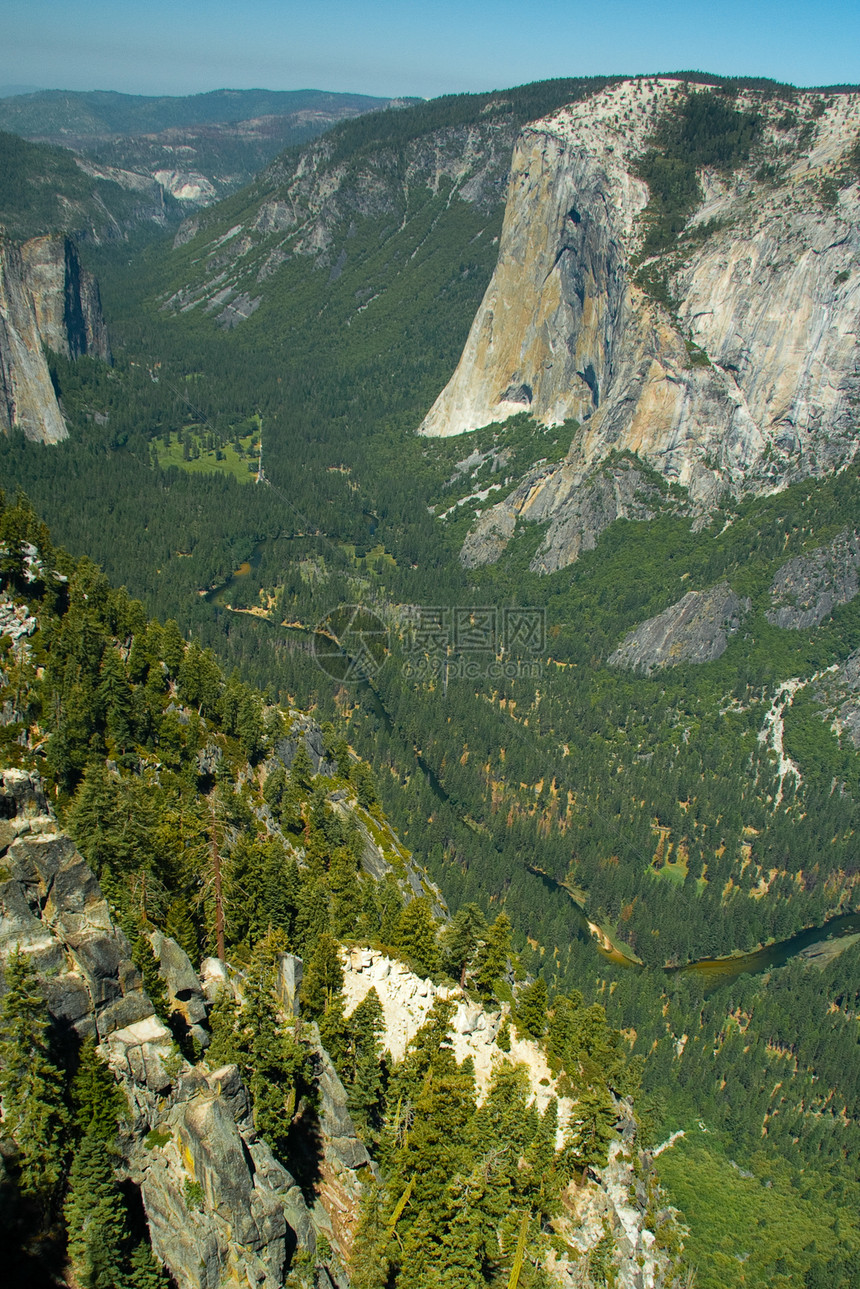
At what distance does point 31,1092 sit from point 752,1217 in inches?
2852

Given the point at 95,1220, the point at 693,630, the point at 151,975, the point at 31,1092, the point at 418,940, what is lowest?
the point at 693,630

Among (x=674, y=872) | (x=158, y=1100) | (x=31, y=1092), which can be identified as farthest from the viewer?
(x=674, y=872)

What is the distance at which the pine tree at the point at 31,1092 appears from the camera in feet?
92.2

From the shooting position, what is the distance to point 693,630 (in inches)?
6417

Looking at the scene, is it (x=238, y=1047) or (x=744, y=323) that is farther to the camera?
(x=744, y=323)

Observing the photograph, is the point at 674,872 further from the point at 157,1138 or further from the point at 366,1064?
the point at 157,1138

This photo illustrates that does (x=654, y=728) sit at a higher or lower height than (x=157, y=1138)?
lower

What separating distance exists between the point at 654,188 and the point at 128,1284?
206226mm

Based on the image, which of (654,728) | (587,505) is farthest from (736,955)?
(587,505)

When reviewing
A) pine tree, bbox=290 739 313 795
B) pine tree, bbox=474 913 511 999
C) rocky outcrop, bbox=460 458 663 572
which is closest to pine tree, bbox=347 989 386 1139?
pine tree, bbox=474 913 511 999

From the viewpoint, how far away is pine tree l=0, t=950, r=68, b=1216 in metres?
28.1

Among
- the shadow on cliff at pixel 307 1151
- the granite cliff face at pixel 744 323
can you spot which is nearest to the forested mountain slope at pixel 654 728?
the granite cliff face at pixel 744 323

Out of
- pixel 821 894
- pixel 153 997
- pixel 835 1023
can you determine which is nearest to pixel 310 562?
pixel 821 894

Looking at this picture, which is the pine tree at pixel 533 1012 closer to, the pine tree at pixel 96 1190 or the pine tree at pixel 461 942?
the pine tree at pixel 461 942
